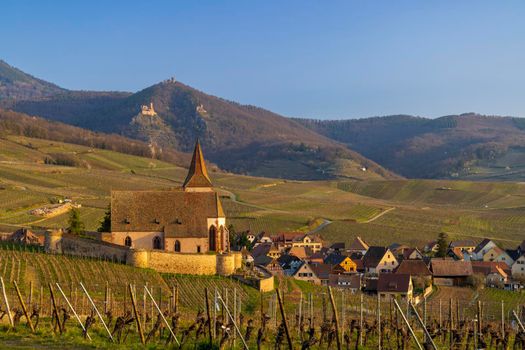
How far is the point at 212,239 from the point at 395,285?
48.7 feet

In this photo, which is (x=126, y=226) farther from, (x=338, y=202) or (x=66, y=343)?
(x=338, y=202)

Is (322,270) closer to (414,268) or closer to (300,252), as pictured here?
(414,268)

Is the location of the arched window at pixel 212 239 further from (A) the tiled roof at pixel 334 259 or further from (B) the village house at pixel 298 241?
(B) the village house at pixel 298 241

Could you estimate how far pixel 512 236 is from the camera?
365 feet

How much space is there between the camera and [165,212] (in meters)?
61.6

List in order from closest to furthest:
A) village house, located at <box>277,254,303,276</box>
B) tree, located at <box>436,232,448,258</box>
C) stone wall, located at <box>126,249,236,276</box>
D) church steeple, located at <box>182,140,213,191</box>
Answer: stone wall, located at <box>126,249,236,276</box>
church steeple, located at <box>182,140,213,191</box>
village house, located at <box>277,254,303,276</box>
tree, located at <box>436,232,448,258</box>

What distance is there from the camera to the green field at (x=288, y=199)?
346ft

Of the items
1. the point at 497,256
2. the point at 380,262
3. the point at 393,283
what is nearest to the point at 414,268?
the point at 380,262

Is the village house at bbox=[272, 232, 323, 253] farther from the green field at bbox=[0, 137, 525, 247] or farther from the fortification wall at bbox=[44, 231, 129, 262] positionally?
the fortification wall at bbox=[44, 231, 129, 262]

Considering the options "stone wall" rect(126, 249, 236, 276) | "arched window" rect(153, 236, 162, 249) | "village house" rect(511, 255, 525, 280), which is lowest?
"village house" rect(511, 255, 525, 280)

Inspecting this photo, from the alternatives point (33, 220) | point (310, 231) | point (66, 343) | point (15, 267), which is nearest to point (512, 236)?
point (310, 231)

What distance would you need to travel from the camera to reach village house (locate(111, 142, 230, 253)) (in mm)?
60406

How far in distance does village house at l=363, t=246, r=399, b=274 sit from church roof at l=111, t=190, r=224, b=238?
79.1 feet

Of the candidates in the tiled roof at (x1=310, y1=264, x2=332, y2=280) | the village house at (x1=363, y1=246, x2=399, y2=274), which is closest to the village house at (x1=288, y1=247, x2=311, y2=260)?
the tiled roof at (x1=310, y1=264, x2=332, y2=280)
